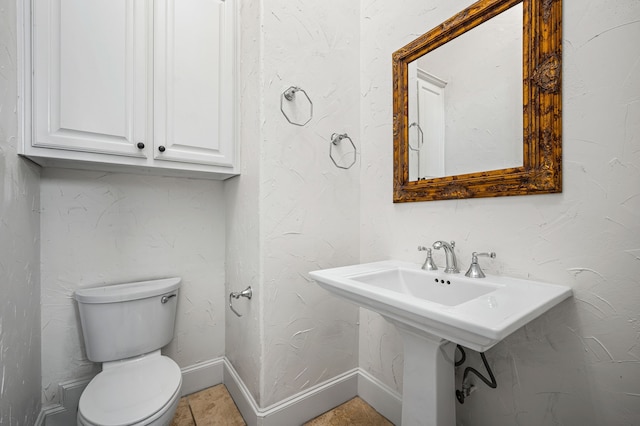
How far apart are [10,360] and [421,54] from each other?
1.90 meters

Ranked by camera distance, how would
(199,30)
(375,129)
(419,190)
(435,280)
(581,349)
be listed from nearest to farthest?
(581,349), (435,280), (419,190), (199,30), (375,129)

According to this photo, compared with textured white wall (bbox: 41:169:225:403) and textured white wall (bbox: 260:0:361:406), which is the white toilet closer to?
textured white wall (bbox: 41:169:225:403)

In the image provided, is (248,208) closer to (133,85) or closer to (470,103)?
(133,85)

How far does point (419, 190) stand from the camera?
1.18 m

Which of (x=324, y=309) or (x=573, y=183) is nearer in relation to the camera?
(x=573, y=183)

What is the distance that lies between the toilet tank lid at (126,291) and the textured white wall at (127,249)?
7 cm

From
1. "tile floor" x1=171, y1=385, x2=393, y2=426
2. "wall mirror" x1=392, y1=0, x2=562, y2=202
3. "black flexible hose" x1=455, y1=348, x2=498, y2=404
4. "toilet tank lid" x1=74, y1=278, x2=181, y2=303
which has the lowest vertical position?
"tile floor" x1=171, y1=385, x2=393, y2=426

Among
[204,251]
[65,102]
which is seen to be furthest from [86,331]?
[65,102]

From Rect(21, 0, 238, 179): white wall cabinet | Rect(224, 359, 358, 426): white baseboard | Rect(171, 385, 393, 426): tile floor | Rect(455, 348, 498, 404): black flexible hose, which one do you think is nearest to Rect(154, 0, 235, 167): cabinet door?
Rect(21, 0, 238, 179): white wall cabinet

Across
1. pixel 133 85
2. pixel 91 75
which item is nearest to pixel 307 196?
pixel 133 85

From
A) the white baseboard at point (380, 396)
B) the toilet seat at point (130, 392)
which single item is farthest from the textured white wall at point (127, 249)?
the white baseboard at point (380, 396)

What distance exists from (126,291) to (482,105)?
1752 mm

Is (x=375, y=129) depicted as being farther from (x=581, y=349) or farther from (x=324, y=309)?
(x=581, y=349)

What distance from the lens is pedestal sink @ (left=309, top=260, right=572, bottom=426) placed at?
22.5 inches
